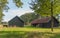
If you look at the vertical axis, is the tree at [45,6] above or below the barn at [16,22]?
above

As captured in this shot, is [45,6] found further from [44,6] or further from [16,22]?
[16,22]

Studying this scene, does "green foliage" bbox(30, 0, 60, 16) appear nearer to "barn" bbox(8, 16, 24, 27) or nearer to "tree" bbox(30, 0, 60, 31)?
"tree" bbox(30, 0, 60, 31)

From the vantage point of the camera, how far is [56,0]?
4019 cm

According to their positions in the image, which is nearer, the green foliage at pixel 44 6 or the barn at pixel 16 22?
the green foliage at pixel 44 6

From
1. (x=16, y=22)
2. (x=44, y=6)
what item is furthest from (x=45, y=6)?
(x=16, y=22)

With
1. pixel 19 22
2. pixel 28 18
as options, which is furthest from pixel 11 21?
pixel 28 18

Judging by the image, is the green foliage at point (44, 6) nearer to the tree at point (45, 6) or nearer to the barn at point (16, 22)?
the tree at point (45, 6)

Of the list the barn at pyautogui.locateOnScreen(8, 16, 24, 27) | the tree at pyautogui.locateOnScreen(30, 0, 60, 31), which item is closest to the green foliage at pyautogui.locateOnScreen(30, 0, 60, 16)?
the tree at pyautogui.locateOnScreen(30, 0, 60, 31)

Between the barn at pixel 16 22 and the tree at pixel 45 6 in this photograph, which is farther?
the barn at pixel 16 22

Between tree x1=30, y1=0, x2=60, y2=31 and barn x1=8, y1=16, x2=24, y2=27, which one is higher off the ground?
tree x1=30, y1=0, x2=60, y2=31

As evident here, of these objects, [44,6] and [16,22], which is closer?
[44,6]

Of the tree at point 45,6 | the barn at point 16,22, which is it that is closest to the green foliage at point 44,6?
the tree at point 45,6

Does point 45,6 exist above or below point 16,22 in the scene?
above

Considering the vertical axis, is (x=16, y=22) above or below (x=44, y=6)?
below
